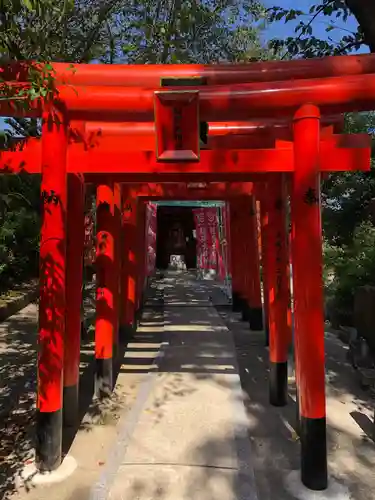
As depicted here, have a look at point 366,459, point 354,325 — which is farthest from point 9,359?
point 354,325

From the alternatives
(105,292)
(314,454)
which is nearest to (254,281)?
(105,292)

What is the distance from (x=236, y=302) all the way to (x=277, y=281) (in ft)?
19.5

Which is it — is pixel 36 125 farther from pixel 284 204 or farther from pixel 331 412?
pixel 331 412

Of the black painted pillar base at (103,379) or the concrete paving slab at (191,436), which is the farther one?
the black painted pillar base at (103,379)

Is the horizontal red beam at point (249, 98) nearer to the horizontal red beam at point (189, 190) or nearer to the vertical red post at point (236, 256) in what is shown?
the horizontal red beam at point (189, 190)

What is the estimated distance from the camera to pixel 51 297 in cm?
343

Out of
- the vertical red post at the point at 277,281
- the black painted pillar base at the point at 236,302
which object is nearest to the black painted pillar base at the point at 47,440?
the vertical red post at the point at 277,281

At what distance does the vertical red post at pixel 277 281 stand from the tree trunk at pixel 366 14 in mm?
2085

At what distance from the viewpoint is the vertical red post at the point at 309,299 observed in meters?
3.28

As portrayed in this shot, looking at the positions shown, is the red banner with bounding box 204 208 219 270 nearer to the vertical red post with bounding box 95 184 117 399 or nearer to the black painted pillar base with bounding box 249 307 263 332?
the black painted pillar base with bounding box 249 307 263 332

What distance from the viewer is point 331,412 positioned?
4.80 metres

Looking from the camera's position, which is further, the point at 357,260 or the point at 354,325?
the point at 357,260

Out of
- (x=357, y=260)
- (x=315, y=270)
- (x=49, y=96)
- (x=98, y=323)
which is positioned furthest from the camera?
(x=357, y=260)

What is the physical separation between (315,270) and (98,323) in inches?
113
